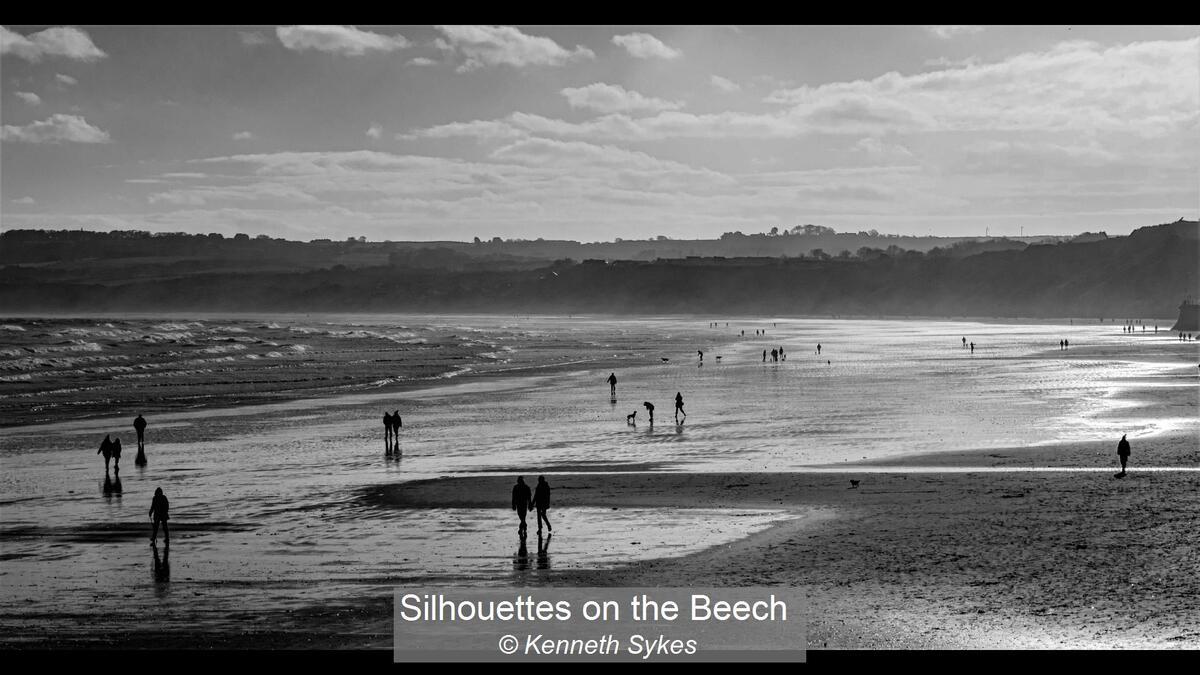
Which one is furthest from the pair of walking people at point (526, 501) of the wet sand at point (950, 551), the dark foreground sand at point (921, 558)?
the wet sand at point (950, 551)

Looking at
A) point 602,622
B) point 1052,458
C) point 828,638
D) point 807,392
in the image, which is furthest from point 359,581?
point 807,392

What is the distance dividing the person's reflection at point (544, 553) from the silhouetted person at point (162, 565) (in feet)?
17.4

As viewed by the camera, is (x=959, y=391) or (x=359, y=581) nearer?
(x=359, y=581)

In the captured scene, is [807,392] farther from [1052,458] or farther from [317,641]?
[317,641]

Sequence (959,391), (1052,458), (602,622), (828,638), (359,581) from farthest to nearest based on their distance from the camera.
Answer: (959,391) < (1052,458) < (359,581) < (602,622) < (828,638)

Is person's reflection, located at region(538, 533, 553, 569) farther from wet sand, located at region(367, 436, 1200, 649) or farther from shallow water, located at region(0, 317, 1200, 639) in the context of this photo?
wet sand, located at region(367, 436, 1200, 649)

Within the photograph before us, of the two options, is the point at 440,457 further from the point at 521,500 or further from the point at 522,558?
the point at 522,558

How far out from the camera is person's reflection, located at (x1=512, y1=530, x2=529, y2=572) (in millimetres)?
14555

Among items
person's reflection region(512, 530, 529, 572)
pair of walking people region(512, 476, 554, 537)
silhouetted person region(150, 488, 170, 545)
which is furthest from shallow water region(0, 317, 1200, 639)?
pair of walking people region(512, 476, 554, 537)

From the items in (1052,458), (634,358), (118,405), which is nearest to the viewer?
(1052,458)

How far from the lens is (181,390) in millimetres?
49156

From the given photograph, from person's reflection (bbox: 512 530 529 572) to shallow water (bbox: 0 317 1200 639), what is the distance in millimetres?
63
